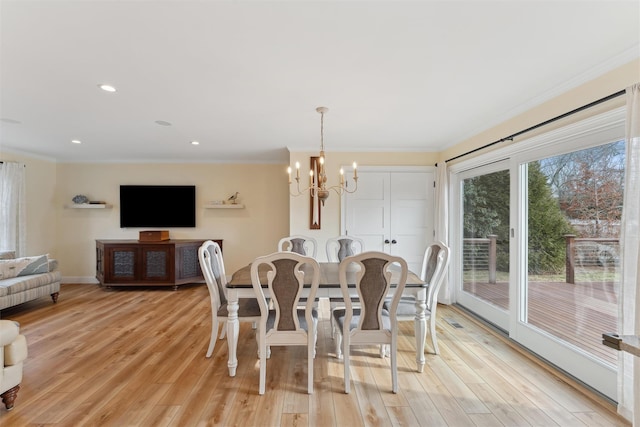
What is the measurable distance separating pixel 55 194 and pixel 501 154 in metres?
7.52

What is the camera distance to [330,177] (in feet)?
14.6

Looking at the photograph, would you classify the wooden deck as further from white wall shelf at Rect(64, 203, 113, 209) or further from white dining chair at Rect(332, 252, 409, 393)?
white wall shelf at Rect(64, 203, 113, 209)

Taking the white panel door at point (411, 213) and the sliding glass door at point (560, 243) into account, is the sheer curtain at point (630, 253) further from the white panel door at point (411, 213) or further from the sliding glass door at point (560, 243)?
the white panel door at point (411, 213)

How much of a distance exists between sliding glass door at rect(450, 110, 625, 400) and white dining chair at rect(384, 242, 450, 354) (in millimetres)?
925

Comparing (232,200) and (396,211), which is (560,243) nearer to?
(396,211)

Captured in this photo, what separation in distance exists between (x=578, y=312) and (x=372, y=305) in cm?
184

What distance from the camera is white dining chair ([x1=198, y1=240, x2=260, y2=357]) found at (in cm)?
247

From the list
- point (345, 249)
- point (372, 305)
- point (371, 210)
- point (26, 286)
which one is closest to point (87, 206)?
point (26, 286)

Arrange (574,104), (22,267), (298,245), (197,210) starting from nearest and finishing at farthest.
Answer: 1. (574,104)
2. (298,245)
3. (22,267)
4. (197,210)

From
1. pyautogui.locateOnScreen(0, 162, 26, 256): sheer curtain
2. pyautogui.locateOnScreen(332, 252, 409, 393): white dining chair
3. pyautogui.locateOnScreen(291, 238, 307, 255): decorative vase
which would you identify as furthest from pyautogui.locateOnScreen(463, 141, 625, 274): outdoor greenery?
pyautogui.locateOnScreen(0, 162, 26, 256): sheer curtain

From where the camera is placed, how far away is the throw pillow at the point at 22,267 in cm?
377

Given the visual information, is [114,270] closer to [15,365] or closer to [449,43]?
[15,365]

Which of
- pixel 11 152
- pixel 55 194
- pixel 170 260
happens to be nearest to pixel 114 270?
pixel 170 260

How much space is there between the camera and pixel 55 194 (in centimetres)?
546
